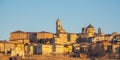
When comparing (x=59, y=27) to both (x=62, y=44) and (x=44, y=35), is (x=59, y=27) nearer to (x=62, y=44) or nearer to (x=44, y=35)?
(x=44, y=35)

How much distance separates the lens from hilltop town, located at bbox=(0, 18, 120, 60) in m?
46.7

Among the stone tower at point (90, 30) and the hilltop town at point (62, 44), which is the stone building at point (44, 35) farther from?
the stone tower at point (90, 30)

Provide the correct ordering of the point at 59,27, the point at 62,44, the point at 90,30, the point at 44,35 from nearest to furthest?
1. the point at 62,44
2. the point at 44,35
3. the point at 59,27
4. the point at 90,30

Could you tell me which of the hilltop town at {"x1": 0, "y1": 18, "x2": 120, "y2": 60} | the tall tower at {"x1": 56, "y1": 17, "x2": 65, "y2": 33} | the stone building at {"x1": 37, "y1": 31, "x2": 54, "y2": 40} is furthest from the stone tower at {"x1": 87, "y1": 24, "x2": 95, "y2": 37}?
the stone building at {"x1": 37, "y1": 31, "x2": 54, "y2": 40}

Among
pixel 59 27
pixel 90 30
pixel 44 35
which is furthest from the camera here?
pixel 90 30

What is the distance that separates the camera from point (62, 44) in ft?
175

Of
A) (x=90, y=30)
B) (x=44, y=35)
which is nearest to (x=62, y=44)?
(x=44, y=35)

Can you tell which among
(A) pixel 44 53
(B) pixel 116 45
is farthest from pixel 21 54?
(B) pixel 116 45

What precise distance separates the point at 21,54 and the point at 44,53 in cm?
510

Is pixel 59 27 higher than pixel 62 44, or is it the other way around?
pixel 59 27

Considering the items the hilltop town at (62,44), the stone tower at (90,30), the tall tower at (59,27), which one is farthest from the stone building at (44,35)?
the stone tower at (90,30)

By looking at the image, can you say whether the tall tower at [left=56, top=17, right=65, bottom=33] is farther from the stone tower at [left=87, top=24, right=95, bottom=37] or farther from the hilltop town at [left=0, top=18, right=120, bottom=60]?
the stone tower at [left=87, top=24, right=95, bottom=37]

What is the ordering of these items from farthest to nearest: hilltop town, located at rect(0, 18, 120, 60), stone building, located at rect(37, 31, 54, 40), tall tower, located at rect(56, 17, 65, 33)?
stone building, located at rect(37, 31, 54, 40), tall tower, located at rect(56, 17, 65, 33), hilltop town, located at rect(0, 18, 120, 60)

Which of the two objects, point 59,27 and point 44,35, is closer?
point 44,35
